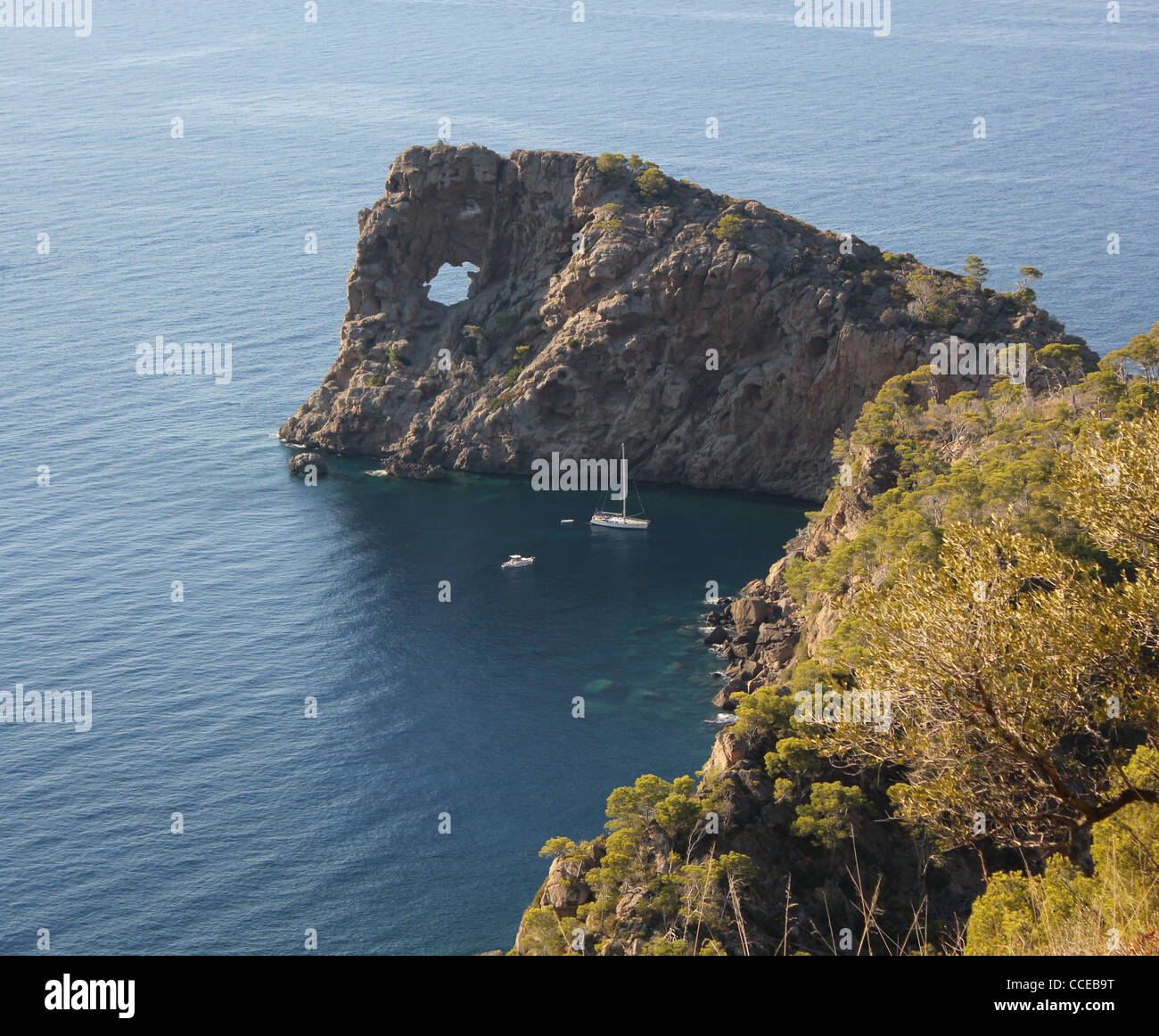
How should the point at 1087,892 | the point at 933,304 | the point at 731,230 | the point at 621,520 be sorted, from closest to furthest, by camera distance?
1. the point at 1087,892
2. the point at 933,304
3. the point at 621,520
4. the point at 731,230

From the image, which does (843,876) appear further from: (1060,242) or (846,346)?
(1060,242)

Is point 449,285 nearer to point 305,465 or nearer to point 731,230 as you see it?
point 305,465

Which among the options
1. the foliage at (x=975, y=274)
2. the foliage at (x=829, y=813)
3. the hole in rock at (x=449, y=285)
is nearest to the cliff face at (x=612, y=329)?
the foliage at (x=975, y=274)

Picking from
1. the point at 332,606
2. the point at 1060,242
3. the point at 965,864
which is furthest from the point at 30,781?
the point at 1060,242

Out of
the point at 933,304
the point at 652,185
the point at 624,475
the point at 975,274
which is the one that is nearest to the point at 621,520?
the point at 624,475

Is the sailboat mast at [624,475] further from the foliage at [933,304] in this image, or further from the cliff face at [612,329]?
the foliage at [933,304]

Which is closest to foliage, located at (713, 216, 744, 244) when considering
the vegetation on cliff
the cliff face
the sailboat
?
the cliff face
